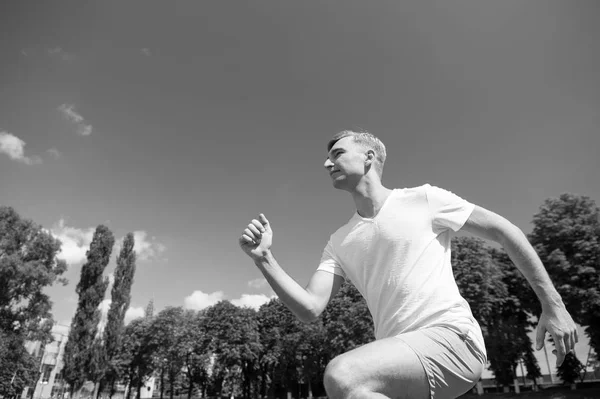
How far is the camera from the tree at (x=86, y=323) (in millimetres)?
37000

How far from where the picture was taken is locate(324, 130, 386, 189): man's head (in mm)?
2797

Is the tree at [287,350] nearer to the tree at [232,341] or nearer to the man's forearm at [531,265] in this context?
the tree at [232,341]

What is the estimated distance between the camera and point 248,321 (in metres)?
51.2

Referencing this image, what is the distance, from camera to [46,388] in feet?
215

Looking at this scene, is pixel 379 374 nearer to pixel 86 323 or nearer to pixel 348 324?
pixel 348 324

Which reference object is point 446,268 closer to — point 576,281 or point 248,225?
point 248,225

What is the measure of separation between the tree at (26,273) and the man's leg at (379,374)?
3439cm

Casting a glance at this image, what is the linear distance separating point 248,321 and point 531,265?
52784mm

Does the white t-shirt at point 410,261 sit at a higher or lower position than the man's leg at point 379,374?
higher

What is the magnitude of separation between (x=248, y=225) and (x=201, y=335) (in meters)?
53.2

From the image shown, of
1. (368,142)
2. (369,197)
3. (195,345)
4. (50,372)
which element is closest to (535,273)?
(369,197)

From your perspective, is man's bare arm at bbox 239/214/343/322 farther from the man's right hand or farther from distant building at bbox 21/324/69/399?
distant building at bbox 21/324/69/399

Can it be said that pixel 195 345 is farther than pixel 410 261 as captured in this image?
Yes

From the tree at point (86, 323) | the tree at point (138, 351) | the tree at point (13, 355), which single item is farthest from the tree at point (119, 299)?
the tree at point (13, 355)
